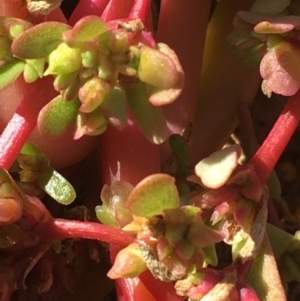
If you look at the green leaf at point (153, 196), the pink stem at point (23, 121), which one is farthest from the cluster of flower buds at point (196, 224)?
the pink stem at point (23, 121)

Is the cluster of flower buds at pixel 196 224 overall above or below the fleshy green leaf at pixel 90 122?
below

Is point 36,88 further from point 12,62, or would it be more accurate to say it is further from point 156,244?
point 156,244

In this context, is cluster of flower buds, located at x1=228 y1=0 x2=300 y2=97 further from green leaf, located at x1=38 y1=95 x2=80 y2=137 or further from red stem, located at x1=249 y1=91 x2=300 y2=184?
green leaf, located at x1=38 y1=95 x2=80 y2=137

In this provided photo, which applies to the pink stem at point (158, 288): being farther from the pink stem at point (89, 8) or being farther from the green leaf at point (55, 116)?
the pink stem at point (89, 8)

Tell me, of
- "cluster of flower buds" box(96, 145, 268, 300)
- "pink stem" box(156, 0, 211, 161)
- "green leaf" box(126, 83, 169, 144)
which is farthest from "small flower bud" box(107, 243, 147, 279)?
"pink stem" box(156, 0, 211, 161)

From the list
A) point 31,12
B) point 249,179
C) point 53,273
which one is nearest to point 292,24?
point 249,179

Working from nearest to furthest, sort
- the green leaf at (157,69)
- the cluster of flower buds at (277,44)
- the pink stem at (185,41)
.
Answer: the green leaf at (157,69), the cluster of flower buds at (277,44), the pink stem at (185,41)
